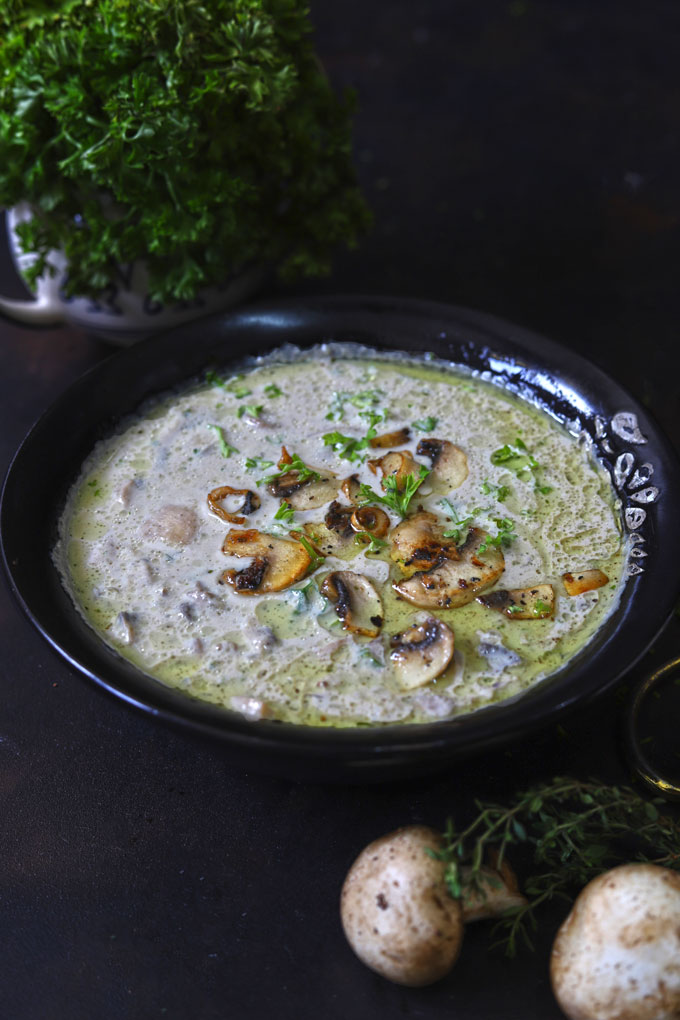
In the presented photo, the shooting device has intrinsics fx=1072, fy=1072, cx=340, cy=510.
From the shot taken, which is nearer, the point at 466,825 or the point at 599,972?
the point at 599,972

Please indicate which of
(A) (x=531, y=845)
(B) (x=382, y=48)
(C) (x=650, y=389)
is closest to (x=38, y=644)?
(A) (x=531, y=845)

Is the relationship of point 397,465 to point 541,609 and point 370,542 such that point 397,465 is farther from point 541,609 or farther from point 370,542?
point 541,609

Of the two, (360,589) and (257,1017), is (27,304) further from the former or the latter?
(257,1017)

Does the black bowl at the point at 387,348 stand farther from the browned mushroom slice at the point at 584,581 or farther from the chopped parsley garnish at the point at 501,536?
the chopped parsley garnish at the point at 501,536

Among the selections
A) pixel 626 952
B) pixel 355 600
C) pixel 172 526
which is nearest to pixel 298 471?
pixel 172 526

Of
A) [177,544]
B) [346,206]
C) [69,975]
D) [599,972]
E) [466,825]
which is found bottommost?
[69,975]

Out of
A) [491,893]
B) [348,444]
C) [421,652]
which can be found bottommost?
[491,893]

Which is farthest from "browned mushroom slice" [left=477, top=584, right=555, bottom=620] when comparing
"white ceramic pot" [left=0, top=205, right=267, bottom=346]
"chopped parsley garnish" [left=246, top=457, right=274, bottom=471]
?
"white ceramic pot" [left=0, top=205, right=267, bottom=346]
